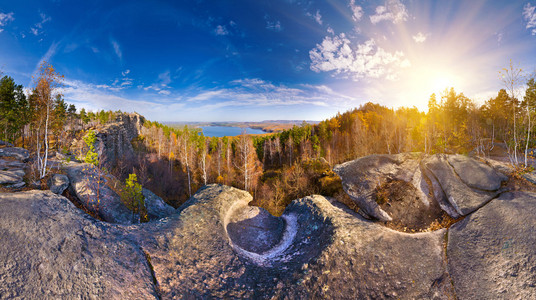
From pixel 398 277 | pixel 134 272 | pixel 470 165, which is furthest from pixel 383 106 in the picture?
pixel 134 272

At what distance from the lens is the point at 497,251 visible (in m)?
7.20

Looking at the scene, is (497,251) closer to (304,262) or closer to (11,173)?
(304,262)

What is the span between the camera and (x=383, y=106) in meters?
68.4

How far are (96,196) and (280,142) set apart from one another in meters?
45.8

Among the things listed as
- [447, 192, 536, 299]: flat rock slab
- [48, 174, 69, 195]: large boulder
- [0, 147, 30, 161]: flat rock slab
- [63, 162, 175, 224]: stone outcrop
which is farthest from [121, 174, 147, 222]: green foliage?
[447, 192, 536, 299]: flat rock slab

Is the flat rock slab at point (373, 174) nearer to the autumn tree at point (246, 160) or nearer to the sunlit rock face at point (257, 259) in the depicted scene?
the sunlit rock face at point (257, 259)

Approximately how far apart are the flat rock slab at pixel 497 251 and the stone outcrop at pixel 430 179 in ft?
2.96

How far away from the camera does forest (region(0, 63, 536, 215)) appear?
16.4 meters

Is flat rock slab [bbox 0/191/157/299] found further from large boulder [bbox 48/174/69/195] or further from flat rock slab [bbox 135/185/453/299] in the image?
large boulder [bbox 48/174/69/195]

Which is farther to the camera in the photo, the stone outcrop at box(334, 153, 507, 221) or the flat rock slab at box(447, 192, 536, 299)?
the stone outcrop at box(334, 153, 507, 221)

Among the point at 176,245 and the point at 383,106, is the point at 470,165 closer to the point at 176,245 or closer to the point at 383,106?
the point at 176,245

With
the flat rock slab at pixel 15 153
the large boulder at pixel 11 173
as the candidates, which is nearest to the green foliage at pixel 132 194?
the large boulder at pixel 11 173

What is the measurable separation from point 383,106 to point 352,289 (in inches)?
2983

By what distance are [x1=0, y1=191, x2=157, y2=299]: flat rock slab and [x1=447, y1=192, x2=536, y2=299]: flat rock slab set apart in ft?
37.1
